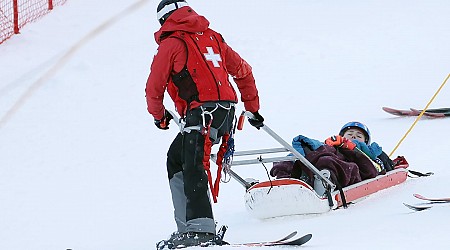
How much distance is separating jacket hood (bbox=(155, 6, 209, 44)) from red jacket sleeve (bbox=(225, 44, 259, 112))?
0.32 m

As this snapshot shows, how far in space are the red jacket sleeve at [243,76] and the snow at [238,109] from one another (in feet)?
2.51

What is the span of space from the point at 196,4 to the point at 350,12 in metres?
3.28

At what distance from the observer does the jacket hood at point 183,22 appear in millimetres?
4316

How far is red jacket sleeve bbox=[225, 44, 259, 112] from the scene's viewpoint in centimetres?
470

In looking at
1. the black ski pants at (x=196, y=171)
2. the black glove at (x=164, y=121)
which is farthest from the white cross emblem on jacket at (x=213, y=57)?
the black glove at (x=164, y=121)

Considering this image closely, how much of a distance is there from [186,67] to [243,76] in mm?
624

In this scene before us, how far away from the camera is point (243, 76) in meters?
4.84

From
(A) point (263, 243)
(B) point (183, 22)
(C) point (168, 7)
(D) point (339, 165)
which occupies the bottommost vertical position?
(A) point (263, 243)

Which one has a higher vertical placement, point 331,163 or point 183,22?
point 183,22

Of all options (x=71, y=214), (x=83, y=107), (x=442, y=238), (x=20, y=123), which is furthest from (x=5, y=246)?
(x=83, y=107)

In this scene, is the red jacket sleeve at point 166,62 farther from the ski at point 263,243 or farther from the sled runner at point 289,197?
the sled runner at point 289,197

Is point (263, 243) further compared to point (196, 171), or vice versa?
point (196, 171)

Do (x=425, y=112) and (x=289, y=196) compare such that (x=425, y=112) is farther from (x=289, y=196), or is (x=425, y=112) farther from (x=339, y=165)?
(x=289, y=196)

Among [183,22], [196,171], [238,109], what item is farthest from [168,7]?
[238,109]
